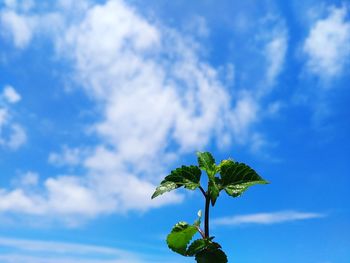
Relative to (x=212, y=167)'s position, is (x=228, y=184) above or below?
below

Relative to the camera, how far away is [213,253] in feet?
12.4

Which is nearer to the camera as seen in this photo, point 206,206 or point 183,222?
point 206,206

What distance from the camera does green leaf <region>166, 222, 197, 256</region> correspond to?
13.3 feet

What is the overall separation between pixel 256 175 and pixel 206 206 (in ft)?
1.88

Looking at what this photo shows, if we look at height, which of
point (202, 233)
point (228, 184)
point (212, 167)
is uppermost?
point (212, 167)

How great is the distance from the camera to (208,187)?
3.88 meters

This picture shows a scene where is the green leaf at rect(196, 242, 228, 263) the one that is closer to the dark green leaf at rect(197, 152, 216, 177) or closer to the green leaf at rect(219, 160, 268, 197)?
the green leaf at rect(219, 160, 268, 197)

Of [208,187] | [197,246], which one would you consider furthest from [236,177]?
[197,246]

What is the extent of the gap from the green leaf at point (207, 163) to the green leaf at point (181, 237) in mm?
579

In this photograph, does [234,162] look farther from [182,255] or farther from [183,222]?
[182,255]

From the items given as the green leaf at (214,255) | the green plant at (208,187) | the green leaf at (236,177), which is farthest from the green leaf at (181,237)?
the green leaf at (236,177)

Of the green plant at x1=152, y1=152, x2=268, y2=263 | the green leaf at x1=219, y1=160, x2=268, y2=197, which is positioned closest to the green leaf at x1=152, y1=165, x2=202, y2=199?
the green plant at x1=152, y1=152, x2=268, y2=263

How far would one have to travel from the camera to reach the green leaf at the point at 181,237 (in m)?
4.05

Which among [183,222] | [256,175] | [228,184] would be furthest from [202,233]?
[256,175]
